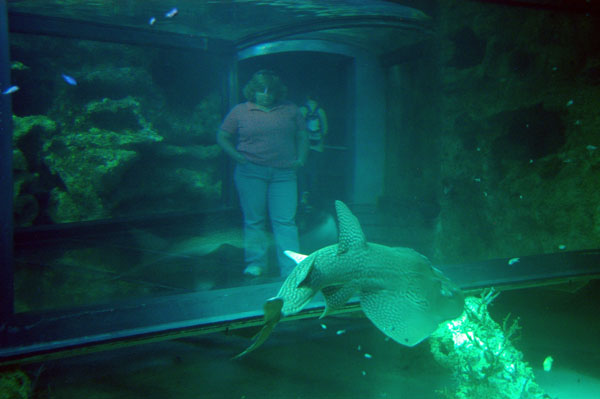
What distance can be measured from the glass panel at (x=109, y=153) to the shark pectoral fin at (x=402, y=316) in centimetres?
404

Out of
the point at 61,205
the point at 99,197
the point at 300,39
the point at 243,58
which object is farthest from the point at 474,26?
Answer: the point at 61,205

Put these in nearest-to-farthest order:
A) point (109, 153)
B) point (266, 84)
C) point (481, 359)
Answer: point (481, 359) → point (266, 84) → point (109, 153)

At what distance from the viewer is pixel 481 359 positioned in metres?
2.66

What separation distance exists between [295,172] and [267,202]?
22.9 inches

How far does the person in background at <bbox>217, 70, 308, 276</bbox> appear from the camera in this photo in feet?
14.4

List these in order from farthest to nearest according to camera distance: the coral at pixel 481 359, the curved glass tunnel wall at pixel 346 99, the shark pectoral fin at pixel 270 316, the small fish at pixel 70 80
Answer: the curved glass tunnel wall at pixel 346 99 → the small fish at pixel 70 80 → the coral at pixel 481 359 → the shark pectoral fin at pixel 270 316

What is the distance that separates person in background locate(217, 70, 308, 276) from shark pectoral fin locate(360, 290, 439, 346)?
2.58m

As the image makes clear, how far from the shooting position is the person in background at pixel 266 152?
439 cm

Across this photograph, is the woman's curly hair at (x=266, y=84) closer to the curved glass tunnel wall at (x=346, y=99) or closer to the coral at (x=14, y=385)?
the curved glass tunnel wall at (x=346, y=99)

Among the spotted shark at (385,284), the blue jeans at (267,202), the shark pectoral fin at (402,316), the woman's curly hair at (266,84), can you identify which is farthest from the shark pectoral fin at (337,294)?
the woman's curly hair at (266,84)

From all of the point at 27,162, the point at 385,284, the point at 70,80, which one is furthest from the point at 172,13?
the point at 385,284

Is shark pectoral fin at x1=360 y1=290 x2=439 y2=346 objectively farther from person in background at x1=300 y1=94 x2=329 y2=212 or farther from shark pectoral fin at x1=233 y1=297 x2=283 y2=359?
person in background at x1=300 y1=94 x2=329 y2=212

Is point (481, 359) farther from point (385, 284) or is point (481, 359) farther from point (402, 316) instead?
point (385, 284)

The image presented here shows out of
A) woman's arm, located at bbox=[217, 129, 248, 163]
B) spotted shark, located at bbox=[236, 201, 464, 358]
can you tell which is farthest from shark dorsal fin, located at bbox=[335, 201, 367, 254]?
woman's arm, located at bbox=[217, 129, 248, 163]
